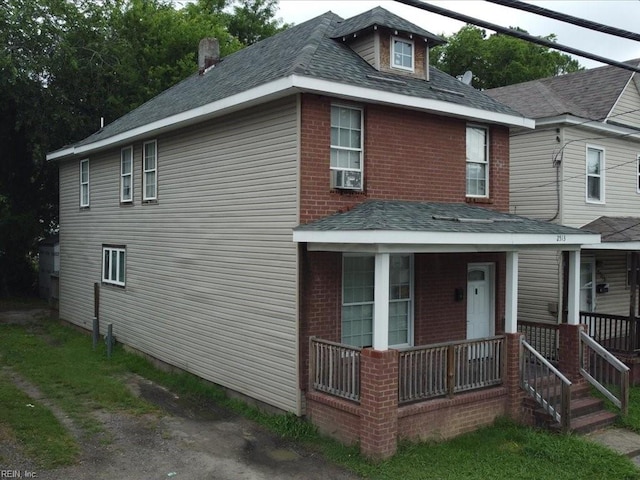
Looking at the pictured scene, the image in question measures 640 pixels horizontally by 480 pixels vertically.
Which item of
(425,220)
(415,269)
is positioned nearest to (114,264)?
(415,269)

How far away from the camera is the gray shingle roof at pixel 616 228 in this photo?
14.5 metres

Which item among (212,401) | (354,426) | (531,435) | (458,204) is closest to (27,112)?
(212,401)

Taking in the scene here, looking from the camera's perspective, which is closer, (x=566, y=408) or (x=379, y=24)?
(x=566, y=408)

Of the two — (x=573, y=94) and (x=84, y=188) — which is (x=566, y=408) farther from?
(x=84, y=188)

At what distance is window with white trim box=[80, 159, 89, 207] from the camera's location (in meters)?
18.4

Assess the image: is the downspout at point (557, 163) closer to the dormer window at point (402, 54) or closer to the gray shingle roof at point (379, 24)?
the gray shingle roof at point (379, 24)

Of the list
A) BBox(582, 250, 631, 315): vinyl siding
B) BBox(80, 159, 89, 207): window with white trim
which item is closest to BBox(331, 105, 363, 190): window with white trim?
BBox(582, 250, 631, 315): vinyl siding

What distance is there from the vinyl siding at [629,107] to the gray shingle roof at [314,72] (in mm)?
5784

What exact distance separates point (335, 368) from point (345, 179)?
3.23 meters

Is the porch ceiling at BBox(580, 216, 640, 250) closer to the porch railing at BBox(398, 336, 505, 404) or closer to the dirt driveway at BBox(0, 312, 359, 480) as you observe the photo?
the porch railing at BBox(398, 336, 505, 404)

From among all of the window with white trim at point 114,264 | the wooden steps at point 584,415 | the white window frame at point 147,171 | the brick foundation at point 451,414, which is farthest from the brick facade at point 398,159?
the window with white trim at point 114,264

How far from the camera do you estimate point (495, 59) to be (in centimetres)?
3941

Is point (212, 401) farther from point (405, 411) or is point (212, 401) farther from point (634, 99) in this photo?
point (634, 99)

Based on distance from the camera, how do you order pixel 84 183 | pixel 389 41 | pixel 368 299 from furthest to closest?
Result: pixel 84 183 → pixel 389 41 → pixel 368 299
